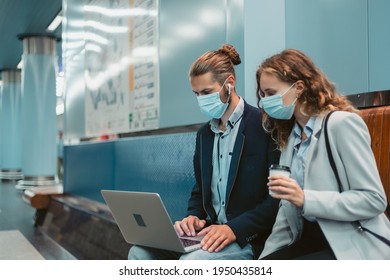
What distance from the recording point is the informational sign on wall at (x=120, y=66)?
368 cm

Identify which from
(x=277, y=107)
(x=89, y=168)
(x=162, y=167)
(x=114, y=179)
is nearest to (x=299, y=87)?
(x=277, y=107)

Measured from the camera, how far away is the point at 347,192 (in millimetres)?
1463

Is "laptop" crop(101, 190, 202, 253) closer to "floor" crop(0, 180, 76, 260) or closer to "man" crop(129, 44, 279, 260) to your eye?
"man" crop(129, 44, 279, 260)

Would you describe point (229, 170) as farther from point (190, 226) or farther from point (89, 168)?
point (89, 168)

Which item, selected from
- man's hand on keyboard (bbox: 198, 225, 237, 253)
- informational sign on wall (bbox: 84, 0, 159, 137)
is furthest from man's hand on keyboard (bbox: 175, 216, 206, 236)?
informational sign on wall (bbox: 84, 0, 159, 137)

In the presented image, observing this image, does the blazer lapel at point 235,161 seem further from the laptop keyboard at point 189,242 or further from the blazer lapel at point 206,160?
the laptop keyboard at point 189,242

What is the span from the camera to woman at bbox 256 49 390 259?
1448mm

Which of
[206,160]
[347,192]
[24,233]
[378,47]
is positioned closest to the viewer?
[347,192]

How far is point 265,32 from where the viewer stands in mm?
2494

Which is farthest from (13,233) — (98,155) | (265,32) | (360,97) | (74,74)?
(360,97)

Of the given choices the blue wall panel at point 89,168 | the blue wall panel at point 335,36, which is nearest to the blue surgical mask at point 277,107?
the blue wall panel at point 335,36

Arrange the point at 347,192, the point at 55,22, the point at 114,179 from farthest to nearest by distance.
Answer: the point at 55,22 < the point at 114,179 < the point at 347,192

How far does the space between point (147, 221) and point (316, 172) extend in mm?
615
